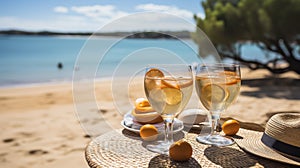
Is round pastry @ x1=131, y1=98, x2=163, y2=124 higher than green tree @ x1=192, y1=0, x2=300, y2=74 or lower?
lower

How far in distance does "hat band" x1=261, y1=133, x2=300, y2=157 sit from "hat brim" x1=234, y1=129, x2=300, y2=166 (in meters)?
0.01

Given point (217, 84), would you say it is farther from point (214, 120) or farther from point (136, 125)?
point (136, 125)

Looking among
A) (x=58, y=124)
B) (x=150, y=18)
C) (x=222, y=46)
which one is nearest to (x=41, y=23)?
(x=222, y=46)

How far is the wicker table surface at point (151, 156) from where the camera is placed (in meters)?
0.81

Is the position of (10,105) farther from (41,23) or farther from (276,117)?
(41,23)

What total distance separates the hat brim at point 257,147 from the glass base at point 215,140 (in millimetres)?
31

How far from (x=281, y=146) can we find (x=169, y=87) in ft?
1.17

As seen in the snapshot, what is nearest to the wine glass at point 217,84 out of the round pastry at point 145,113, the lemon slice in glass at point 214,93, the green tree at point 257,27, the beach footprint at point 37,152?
the lemon slice in glass at point 214,93

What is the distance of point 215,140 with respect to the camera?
1.00 metres

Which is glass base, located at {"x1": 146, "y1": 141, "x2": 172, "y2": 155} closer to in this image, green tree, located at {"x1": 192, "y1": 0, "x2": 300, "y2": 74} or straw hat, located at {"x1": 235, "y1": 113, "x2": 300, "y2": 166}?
straw hat, located at {"x1": 235, "y1": 113, "x2": 300, "y2": 166}

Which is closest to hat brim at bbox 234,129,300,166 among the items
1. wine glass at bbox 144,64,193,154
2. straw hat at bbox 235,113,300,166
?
straw hat at bbox 235,113,300,166

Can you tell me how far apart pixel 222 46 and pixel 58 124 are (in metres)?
5.56

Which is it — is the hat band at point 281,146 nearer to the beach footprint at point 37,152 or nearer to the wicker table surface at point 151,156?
the wicker table surface at point 151,156

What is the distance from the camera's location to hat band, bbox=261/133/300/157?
2.56ft
